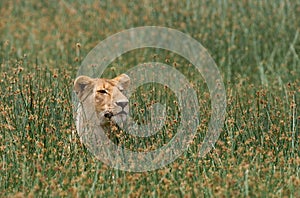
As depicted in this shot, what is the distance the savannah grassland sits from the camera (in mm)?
4328

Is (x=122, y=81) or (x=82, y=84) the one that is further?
(x=122, y=81)

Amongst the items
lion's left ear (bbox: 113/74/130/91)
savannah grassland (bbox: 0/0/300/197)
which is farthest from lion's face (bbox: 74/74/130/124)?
savannah grassland (bbox: 0/0/300/197)

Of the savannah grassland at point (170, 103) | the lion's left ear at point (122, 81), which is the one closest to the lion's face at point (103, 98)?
the lion's left ear at point (122, 81)

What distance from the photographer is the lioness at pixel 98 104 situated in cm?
484

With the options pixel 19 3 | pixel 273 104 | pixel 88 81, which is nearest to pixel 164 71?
pixel 273 104

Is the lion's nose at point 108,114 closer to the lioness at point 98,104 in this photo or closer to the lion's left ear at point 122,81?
the lioness at point 98,104

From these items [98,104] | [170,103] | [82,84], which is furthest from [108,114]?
[170,103]

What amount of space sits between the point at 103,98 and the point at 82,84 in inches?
8.7

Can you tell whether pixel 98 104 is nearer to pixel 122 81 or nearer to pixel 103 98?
pixel 103 98

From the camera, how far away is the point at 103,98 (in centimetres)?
491

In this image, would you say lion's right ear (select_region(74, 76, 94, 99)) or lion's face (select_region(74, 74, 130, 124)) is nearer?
lion's face (select_region(74, 74, 130, 124))

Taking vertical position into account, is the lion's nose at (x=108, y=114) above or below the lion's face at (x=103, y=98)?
below

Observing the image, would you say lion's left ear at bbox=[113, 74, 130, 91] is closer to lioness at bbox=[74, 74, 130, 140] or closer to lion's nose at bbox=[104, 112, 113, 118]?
lioness at bbox=[74, 74, 130, 140]

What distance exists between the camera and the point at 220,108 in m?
5.51
